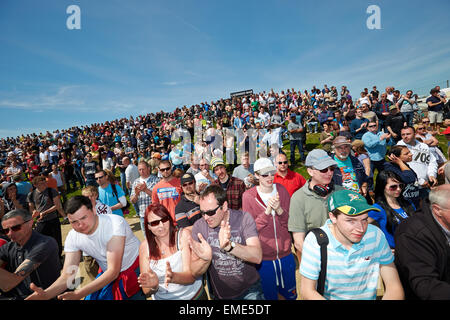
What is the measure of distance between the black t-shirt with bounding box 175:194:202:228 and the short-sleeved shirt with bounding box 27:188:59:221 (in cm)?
418

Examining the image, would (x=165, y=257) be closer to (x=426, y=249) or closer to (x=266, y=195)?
(x=266, y=195)

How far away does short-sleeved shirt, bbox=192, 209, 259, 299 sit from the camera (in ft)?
8.65

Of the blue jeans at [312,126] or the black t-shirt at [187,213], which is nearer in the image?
the black t-shirt at [187,213]

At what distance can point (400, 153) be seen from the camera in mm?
4465

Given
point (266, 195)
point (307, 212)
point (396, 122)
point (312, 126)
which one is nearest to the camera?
point (307, 212)

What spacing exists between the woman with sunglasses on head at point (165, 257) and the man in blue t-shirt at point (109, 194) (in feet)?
10.6

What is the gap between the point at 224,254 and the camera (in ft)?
8.73

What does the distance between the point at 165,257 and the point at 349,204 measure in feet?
7.27

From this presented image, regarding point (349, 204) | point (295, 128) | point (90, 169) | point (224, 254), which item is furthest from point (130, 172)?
point (295, 128)

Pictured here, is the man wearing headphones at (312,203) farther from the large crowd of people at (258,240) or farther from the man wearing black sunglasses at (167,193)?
the man wearing black sunglasses at (167,193)

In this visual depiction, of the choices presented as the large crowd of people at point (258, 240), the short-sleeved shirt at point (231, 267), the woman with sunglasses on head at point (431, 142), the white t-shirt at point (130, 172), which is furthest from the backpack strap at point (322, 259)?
the white t-shirt at point (130, 172)

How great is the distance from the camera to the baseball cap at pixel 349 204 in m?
2.02
